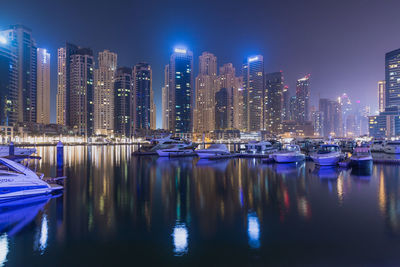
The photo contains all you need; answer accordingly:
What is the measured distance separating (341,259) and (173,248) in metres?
5.90

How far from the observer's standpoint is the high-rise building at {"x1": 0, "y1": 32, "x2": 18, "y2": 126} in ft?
497

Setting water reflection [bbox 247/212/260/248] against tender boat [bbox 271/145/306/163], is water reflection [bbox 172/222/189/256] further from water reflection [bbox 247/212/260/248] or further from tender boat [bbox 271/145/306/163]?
tender boat [bbox 271/145/306/163]

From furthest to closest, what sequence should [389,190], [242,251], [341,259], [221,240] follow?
1. [389,190]
2. [221,240]
3. [242,251]
4. [341,259]

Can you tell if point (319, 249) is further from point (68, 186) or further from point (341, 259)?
point (68, 186)

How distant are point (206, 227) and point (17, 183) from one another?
12906mm

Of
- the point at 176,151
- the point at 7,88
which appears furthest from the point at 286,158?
the point at 7,88

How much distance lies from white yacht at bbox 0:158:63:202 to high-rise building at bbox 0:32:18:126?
170 meters

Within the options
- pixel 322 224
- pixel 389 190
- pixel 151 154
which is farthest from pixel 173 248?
pixel 151 154

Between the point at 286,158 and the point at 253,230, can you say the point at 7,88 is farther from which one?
the point at 253,230

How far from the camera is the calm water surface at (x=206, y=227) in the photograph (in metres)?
8.87

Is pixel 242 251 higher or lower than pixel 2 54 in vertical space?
lower

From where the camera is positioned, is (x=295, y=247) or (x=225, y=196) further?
(x=225, y=196)

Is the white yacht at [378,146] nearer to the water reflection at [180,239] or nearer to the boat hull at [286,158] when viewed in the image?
the boat hull at [286,158]

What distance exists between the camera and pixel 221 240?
403 inches
